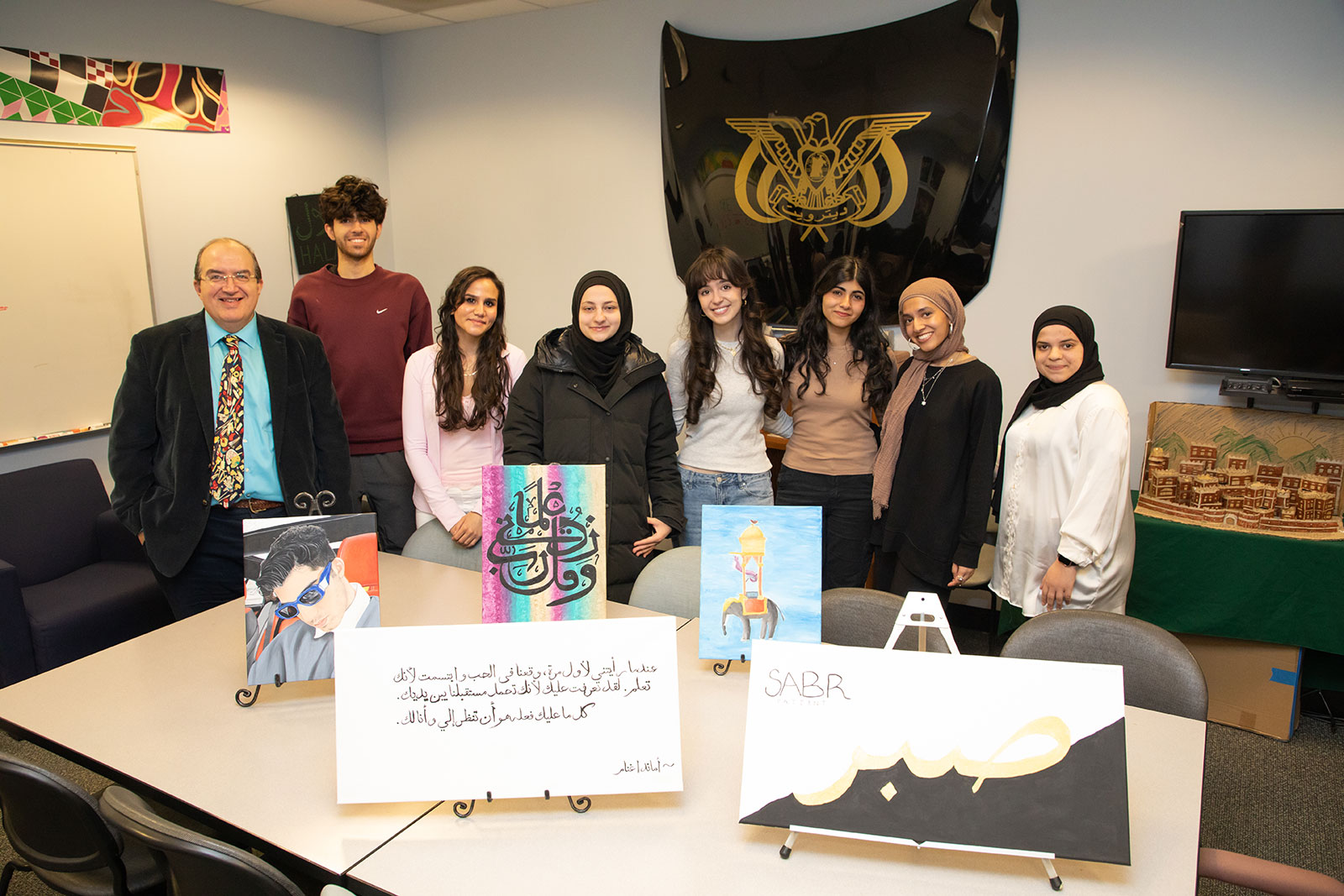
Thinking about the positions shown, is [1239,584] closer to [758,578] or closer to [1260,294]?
[1260,294]

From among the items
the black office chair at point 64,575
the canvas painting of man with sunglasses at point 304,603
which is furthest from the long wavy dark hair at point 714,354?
the black office chair at point 64,575

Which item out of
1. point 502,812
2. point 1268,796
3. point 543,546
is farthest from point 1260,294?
point 502,812

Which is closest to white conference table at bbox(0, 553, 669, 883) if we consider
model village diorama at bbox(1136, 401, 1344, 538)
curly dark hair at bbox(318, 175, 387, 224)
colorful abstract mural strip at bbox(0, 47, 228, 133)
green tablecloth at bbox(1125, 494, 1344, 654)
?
curly dark hair at bbox(318, 175, 387, 224)

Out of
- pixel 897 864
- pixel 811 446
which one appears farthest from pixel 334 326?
pixel 897 864

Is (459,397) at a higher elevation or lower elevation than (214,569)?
higher

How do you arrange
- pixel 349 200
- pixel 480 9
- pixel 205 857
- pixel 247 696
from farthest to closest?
pixel 480 9, pixel 349 200, pixel 247 696, pixel 205 857

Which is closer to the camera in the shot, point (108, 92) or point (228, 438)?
point (228, 438)

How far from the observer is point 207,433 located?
2.25 m

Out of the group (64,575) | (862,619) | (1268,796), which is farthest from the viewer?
(64,575)

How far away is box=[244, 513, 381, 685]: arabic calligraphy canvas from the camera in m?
1.71

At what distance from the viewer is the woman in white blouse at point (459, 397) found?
268cm

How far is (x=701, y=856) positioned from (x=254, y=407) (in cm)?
172

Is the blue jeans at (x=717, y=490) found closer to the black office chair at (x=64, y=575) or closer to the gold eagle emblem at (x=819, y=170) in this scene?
the gold eagle emblem at (x=819, y=170)

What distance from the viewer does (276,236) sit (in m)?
4.79
